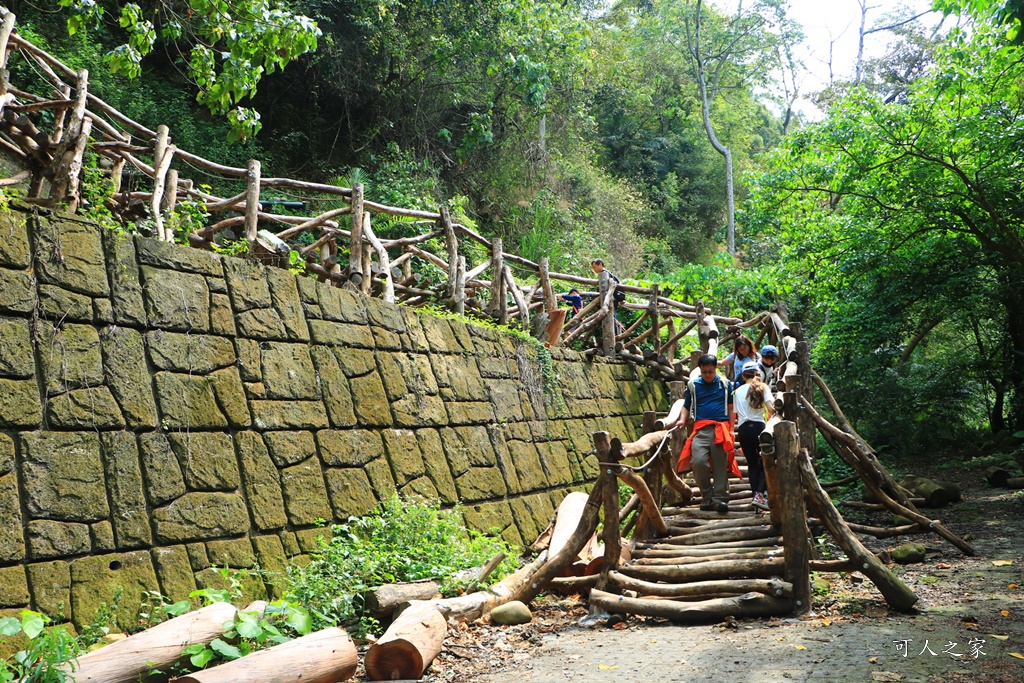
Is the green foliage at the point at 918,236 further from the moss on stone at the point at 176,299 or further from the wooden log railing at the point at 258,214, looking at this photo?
the moss on stone at the point at 176,299

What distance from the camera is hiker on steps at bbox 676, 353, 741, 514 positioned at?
24.4 feet

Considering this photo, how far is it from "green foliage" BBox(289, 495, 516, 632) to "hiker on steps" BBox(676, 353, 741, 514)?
199cm

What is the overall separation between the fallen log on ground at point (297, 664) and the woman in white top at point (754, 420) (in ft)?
13.7

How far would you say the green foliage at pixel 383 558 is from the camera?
210 inches

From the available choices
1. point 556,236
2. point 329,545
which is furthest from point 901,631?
point 556,236

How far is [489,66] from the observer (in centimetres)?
1633

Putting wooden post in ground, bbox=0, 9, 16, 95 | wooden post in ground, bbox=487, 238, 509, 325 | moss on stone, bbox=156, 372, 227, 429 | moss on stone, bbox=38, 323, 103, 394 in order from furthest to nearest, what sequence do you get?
wooden post in ground, bbox=487, 238, 509, 325 → moss on stone, bbox=156, 372, 227, 429 → wooden post in ground, bbox=0, 9, 16, 95 → moss on stone, bbox=38, 323, 103, 394

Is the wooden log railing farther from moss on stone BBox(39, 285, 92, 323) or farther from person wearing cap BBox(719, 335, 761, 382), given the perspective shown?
person wearing cap BBox(719, 335, 761, 382)

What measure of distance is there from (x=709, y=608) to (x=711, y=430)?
227 centimetres

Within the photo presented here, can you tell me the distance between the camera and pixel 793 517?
224 inches

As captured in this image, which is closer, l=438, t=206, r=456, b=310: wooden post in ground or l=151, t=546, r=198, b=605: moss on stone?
l=151, t=546, r=198, b=605: moss on stone

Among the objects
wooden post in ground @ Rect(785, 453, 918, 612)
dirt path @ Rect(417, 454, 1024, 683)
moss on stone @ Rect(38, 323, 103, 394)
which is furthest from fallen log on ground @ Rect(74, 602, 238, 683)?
wooden post in ground @ Rect(785, 453, 918, 612)

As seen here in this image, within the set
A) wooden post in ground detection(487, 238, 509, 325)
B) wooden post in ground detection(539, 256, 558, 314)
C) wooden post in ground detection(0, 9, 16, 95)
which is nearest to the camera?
wooden post in ground detection(0, 9, 16, 95)

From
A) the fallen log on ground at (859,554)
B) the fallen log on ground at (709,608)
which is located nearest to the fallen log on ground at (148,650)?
the fallen log on ground at (709,608)
